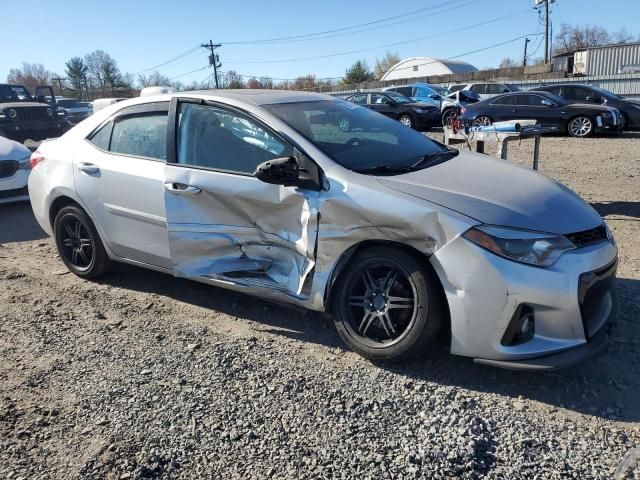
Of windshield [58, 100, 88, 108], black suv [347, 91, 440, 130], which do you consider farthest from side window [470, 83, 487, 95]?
windshield [58, 100, 88, 108]

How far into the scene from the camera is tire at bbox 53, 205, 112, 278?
467cm

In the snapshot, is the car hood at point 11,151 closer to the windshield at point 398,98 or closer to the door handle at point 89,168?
the door handle at point 89,168

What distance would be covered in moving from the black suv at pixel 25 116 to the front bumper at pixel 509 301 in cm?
1605

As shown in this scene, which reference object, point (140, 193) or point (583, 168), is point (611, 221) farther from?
point (140, 193)

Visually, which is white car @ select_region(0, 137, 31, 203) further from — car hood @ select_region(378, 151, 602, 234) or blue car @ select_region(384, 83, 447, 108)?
blue car @ select_region(384, 83, 447, 108)

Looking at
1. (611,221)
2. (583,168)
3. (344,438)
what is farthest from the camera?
(583,168)

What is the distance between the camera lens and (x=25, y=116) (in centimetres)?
1608

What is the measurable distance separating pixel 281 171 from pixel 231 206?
1.81ft

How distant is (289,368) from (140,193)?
6.07 feet

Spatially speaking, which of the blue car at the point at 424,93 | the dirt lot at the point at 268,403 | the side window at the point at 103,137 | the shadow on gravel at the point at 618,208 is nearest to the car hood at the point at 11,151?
the side window at the point at 103,137

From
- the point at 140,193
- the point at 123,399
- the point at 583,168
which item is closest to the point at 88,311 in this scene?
the point at 140,193

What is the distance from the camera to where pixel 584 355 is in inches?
113

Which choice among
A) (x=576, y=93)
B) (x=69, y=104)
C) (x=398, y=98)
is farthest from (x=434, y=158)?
(x=69, y=104)

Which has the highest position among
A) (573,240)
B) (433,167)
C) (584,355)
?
(433,167)
